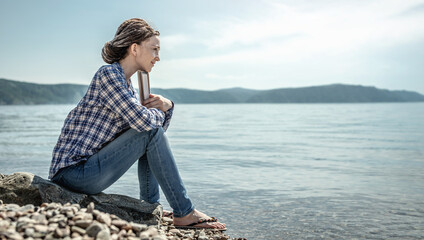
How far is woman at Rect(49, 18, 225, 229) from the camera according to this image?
3279mm

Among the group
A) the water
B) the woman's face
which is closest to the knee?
the woman's face

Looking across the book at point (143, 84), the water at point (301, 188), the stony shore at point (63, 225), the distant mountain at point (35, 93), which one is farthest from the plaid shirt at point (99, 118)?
the distant mountain at point (35, 93)

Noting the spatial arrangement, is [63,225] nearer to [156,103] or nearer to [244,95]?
[156,103]

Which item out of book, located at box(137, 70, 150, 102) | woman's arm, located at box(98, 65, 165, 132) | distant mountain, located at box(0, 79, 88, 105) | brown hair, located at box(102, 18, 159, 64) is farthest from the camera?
distant mountain, located at box(0, 79, 88, 105)

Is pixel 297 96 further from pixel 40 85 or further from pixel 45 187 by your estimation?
pixel 45 187

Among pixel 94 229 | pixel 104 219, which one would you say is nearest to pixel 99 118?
pixel 104 219

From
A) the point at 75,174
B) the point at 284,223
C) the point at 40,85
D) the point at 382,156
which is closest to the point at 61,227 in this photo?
the point at 75,174

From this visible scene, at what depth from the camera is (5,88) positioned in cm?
14588

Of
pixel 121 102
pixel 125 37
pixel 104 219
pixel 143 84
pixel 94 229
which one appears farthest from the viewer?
pixel 143 84

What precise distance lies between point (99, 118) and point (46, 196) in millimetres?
803

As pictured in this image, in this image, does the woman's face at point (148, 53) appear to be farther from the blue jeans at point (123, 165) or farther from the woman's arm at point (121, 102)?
the blue jeans at point (123, 165)

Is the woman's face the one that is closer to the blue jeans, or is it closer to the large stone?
the blue jeans

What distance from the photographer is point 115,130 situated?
342cm

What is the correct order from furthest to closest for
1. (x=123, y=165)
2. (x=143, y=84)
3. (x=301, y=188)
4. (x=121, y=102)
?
(x=301, y=188)
(x=143, y=84)
(x=123, y=165)
(x=121, y=102)
